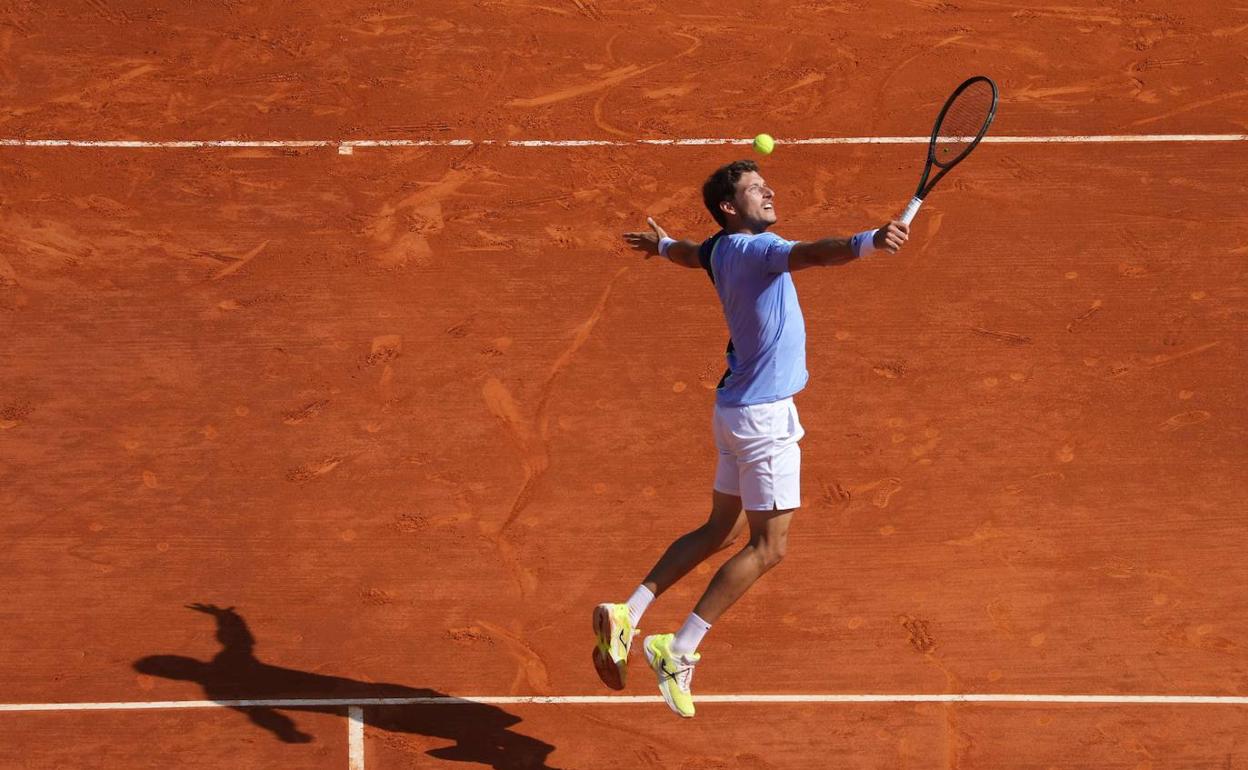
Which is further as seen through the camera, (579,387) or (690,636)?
(579,387)

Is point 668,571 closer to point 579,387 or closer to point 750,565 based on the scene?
point 750,565

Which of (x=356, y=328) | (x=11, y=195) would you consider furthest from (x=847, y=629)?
(x=11, y=195)

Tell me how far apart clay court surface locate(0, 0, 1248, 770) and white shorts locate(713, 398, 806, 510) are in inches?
63.1

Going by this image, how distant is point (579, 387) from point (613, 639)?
292 centimetres

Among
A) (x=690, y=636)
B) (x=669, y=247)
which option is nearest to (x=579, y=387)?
(x=669, y=247)

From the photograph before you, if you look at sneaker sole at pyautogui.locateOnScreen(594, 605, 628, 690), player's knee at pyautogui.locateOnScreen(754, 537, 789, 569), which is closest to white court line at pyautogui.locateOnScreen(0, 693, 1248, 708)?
sneaker sole at pyautogui.locateOnScreen(594, 605, 628, 690)

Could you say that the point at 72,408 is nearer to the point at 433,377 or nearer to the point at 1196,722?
the point at 433,377

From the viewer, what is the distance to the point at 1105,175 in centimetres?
1150

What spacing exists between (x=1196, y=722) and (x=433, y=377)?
4.85 m

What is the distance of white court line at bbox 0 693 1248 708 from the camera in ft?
28.8

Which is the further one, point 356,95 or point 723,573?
point 356,95

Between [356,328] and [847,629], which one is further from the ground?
[356,328]

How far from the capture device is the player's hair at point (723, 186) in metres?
7.68

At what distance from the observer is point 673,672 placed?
305 inches
